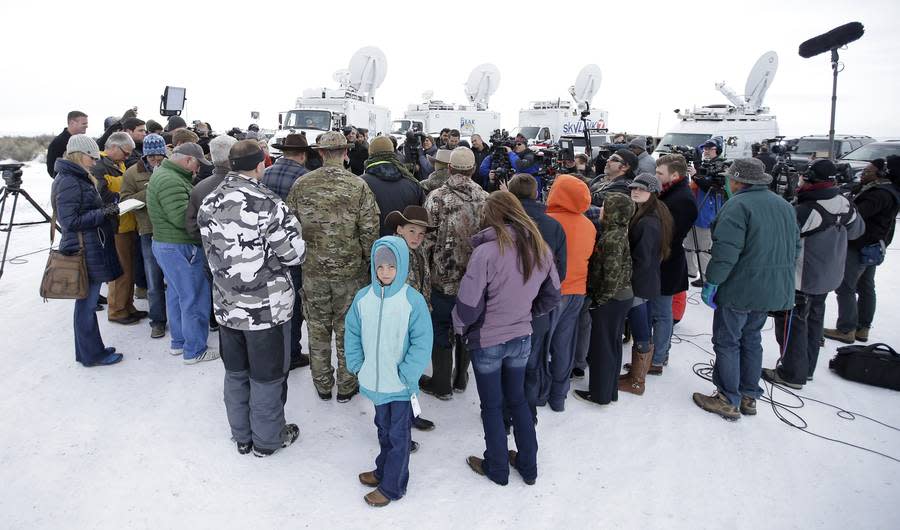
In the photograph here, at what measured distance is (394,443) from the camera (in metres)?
2.54

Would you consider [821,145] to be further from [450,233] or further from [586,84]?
[450,233]

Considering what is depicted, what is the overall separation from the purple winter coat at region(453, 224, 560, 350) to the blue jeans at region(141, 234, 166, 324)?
11.1 feet

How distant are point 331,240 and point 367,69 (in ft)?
51.3

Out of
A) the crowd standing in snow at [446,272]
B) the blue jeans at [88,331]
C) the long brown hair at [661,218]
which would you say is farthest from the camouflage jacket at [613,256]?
the blue jeans at [88,331]

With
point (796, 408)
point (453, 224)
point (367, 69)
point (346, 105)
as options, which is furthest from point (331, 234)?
point (367, 69)

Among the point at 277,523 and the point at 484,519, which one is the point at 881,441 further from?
the point at 277,523

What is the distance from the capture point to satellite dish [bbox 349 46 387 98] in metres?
Result: 16.9

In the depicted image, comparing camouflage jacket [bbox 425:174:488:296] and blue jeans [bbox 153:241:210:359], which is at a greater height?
camouflage jacket [bbox 425:174:488:296]

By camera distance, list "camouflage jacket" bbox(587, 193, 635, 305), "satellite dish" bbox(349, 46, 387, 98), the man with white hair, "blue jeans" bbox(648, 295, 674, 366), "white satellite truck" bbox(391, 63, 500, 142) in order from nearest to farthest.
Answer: "camouflage jacket" bbox(587, 193, 635, 305), "blue jeans" bbox(648, 295, 674, 366), the man with white hair, "satellite dish" bbox(349, 46, 387, 98), "white satellite truck" bbox(391, 63, 500, 142)

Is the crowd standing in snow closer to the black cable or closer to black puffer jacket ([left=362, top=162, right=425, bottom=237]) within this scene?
black puffer jacket ([left=362, top=162, right=425, bottom=237])

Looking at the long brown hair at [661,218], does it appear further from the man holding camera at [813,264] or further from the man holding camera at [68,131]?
the man holding camera at [68,131]

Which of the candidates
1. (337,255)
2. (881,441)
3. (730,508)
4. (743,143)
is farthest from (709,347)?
(743,143)

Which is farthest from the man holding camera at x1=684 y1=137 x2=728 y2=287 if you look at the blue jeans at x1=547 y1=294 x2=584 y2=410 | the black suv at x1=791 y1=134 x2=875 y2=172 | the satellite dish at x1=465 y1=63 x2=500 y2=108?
the satellite dish at x1=465 y1=63 x2=500 y2=108

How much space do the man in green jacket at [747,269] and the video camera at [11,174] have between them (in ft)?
23.1
